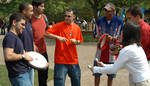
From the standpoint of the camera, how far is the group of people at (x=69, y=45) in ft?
8.49

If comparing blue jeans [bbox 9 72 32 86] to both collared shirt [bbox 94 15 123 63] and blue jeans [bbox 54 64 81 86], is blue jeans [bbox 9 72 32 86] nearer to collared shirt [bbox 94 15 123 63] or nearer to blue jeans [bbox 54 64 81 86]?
blue jeans [bbox 54 64 81 86]

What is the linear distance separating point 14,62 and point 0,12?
25.2 meters

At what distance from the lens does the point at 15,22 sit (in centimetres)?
292

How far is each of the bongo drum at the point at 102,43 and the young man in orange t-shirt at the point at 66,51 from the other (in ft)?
1.67

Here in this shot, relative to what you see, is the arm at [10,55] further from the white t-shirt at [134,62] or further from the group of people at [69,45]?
the white t-shirt at [134,62]

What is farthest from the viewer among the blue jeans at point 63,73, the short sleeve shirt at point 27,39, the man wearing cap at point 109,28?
the man wearing cap at point 109,28

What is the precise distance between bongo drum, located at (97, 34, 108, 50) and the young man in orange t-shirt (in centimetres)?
51

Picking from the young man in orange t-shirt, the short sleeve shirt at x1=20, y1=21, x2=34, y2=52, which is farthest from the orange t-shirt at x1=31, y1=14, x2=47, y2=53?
the short sleeve shirt at x1=20, y1=21, x2=34, y2=52

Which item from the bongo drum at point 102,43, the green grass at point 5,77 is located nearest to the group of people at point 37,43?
the bongo drum at point 102,43

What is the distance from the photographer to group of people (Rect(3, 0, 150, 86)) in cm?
259

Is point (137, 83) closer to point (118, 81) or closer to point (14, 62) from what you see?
point (14, 62)

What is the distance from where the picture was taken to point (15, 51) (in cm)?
287

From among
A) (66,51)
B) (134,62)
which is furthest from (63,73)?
(134,62)

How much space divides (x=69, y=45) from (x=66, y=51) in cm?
14
